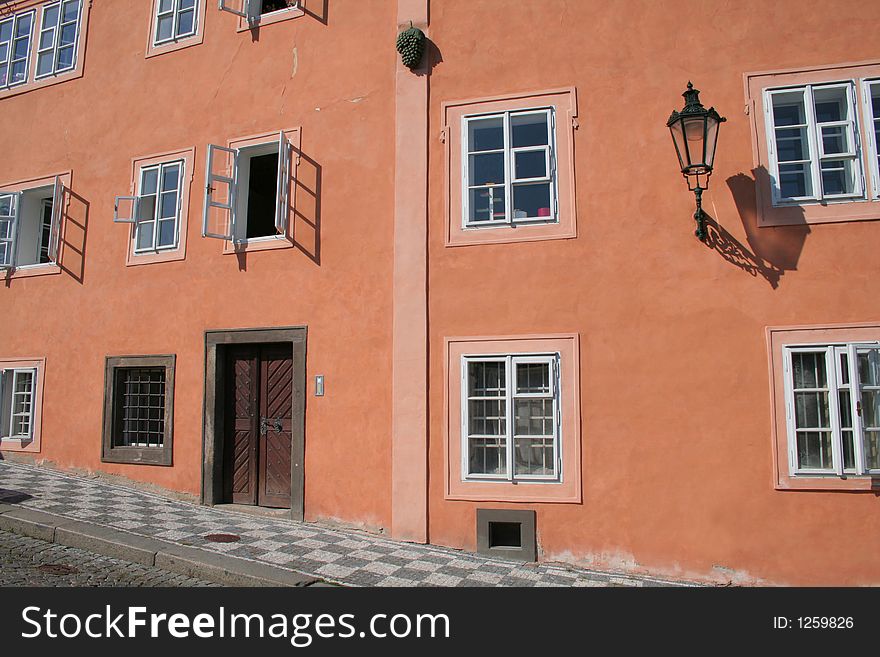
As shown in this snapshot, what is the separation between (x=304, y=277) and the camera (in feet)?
31.1

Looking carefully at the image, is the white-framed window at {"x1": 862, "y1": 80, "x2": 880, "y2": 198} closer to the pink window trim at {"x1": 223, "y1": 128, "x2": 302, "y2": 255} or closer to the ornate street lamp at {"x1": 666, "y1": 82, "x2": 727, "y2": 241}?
the ornate street lamp at {"x1": 666, "y1": 82, "x2": 727, "y2": 241}

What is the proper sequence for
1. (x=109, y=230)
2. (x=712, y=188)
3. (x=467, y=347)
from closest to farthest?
(x=712, y=188) < (x=467, y=347) < (x=109, y=230)

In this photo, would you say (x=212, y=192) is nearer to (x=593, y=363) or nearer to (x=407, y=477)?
(x=407, y=477)

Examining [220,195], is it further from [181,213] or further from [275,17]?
[275,17]

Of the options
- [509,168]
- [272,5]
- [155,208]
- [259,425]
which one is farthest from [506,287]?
[272,5]

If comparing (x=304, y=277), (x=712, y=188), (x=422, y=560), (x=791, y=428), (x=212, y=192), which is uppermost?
(x=212, y=192)

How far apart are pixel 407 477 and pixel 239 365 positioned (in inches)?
131

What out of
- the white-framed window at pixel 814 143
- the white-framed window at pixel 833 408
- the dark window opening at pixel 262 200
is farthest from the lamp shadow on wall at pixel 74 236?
the white-framed window at pixel 833 408

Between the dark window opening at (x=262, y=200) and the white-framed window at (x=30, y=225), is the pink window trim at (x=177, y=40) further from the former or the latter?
the white-framed window at (x=30, y=225)

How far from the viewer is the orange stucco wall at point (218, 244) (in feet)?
29.7

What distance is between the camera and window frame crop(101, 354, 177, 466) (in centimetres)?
1020

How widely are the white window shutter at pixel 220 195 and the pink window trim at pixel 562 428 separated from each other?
12.9 feet

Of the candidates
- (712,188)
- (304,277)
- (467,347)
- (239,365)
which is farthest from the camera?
(239,365)

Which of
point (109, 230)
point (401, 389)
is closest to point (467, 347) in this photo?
point (401, 389)
